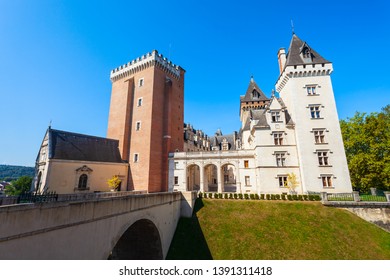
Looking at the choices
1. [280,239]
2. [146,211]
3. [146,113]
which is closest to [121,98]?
[146,113]

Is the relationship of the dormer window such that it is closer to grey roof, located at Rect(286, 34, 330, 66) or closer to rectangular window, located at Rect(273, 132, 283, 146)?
grey roof, located at Rect(286, 34, 330, 66)

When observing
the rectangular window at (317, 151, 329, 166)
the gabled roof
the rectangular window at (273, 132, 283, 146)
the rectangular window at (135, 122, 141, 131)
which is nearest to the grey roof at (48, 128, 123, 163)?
the rectangular window at (135, 122, 141, 131)

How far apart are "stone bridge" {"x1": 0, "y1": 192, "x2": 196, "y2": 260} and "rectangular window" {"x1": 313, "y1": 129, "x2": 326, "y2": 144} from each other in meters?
25.9

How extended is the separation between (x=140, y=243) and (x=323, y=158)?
90.5ft

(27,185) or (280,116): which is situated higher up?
(280,116)

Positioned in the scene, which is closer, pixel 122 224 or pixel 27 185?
pixel 122 224

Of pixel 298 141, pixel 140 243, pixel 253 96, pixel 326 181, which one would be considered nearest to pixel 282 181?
pixel 326 181

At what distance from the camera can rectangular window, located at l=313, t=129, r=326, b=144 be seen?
91.7 feet

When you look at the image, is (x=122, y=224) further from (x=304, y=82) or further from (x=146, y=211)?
(x=304, y=82)

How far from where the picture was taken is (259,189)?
28.7 metres

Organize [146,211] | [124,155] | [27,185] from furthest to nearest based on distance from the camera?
[27,185]
[124,155]
[146,211]

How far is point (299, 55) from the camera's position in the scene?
105 feet

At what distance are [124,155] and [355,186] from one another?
41.8 metres

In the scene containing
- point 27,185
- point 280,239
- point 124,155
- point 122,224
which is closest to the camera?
point 122,224
